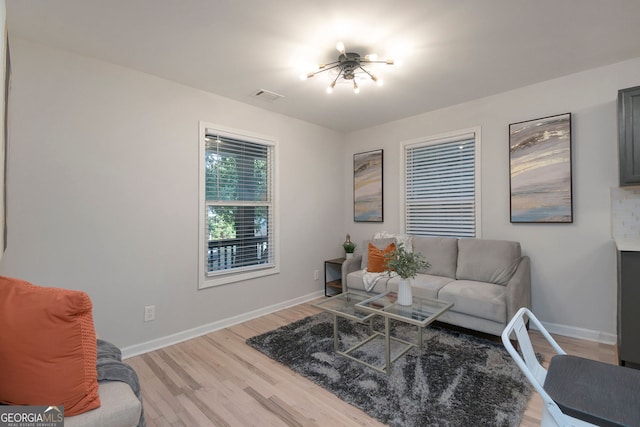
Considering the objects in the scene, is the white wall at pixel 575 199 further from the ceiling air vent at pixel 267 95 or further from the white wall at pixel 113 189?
the white wall at pixel 113 189

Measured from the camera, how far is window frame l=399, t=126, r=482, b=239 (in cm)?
343

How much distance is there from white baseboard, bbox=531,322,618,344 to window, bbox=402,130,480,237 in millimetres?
1157

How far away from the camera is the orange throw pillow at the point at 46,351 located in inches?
40.2

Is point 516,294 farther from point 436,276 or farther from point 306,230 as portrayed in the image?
point 306,230

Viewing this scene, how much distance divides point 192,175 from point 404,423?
8.98ft

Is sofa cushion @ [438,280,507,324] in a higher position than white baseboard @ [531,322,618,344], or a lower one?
higher

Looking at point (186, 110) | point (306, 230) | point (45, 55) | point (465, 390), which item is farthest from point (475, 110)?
point (45, 55)

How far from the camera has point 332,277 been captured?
4516 millimetres

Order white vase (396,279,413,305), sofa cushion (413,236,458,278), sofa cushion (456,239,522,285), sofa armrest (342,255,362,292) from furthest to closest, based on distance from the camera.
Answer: sofa armrest (342,255,362,292) < sofa cushion (413,236,458,278) < sofa cushion (456,239,522,285) < white vase (396,279,413,305)

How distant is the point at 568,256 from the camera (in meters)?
2.85

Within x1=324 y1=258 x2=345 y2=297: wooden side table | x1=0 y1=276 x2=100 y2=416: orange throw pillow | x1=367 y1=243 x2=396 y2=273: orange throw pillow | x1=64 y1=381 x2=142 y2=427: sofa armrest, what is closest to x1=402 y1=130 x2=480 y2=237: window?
x1=367 y1=243 x2=396 y2=273: orange throw pillow

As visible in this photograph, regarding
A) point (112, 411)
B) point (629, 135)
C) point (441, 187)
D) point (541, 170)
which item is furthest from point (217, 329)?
point (629, 135)

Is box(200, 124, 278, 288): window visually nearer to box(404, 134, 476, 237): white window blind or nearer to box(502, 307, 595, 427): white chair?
box(404, 134, 476, 237): white window blind

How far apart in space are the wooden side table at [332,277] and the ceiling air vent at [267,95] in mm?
2324
